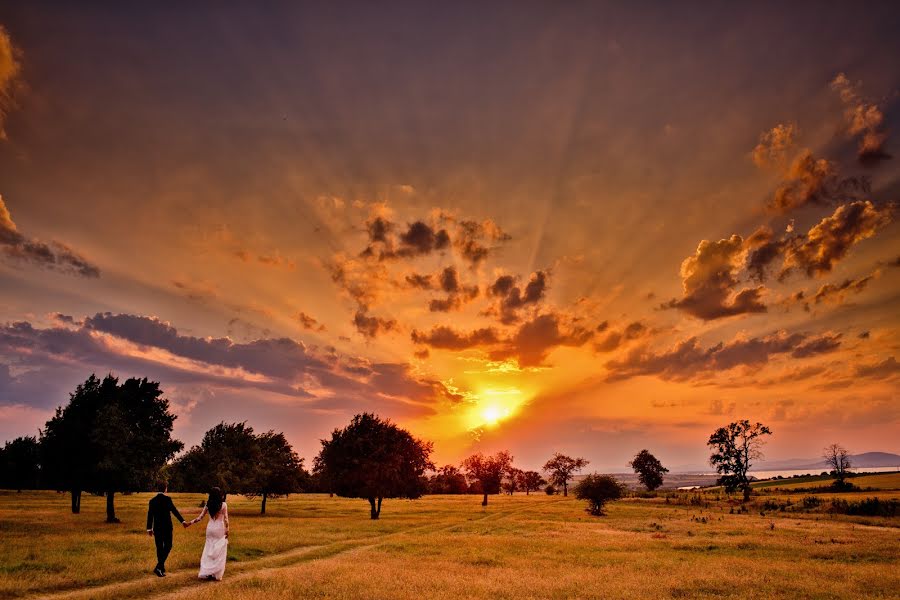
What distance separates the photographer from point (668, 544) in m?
38.1

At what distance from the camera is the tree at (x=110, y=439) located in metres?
47.7

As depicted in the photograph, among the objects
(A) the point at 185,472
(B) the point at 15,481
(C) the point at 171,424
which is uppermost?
(C) the point at 171,424

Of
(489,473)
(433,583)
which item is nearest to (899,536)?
(433,583)

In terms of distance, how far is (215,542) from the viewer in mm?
20422

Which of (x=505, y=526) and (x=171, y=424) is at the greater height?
(x=171, y=424)

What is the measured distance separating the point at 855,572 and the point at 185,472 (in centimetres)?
7130

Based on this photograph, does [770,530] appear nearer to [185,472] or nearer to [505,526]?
[505,526]

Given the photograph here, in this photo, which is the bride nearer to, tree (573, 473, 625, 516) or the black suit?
the black suit

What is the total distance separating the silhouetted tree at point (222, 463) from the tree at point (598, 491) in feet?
168

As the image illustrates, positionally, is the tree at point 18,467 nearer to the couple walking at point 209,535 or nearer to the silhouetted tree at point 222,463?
the silhouetted tree at point 222,463

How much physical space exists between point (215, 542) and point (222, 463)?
4824 cm

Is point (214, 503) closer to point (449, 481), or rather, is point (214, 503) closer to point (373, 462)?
point (373, 462)

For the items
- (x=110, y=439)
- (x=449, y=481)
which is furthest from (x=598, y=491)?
(x=449, y=481)

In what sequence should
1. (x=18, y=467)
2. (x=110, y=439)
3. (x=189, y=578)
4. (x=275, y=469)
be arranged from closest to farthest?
(x=189, y=578) → (x=110, y=439) → (x=275, y=469) → (x=18, y=467)
